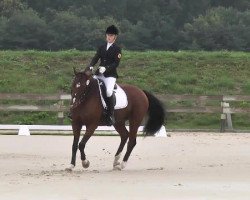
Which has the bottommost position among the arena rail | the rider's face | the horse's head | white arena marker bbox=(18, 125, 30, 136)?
white arena marker bbox=(18, 125, 30, 136)

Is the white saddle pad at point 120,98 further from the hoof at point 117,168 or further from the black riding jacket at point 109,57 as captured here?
the hoof at point 117,168

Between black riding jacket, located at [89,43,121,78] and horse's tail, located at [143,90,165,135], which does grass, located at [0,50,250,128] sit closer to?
horse's tail, located at [143,90,165,135]

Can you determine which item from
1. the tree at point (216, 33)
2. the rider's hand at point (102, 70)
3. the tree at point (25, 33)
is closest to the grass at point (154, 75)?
the rider's hand at point (102, 70)

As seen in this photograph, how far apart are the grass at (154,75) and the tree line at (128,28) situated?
69.4ft

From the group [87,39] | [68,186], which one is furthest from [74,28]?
[68,186]

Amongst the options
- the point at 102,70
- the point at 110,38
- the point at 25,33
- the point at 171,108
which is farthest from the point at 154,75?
the point at 25,33

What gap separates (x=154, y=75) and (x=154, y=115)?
634 inches

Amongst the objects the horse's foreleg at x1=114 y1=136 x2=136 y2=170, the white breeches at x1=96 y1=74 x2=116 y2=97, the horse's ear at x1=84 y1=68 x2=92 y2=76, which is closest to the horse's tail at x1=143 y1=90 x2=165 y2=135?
the horse's foreleg at x1=114 y1=136 x2=136 y2=170

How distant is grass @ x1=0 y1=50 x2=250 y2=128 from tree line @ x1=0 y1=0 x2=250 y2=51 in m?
21.2

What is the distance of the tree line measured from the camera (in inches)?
2213

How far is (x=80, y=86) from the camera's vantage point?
13.2 m

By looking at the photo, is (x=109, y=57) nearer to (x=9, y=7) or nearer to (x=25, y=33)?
(x=25, y=33)

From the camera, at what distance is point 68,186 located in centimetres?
1071

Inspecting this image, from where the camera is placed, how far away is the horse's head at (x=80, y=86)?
43.2ft
